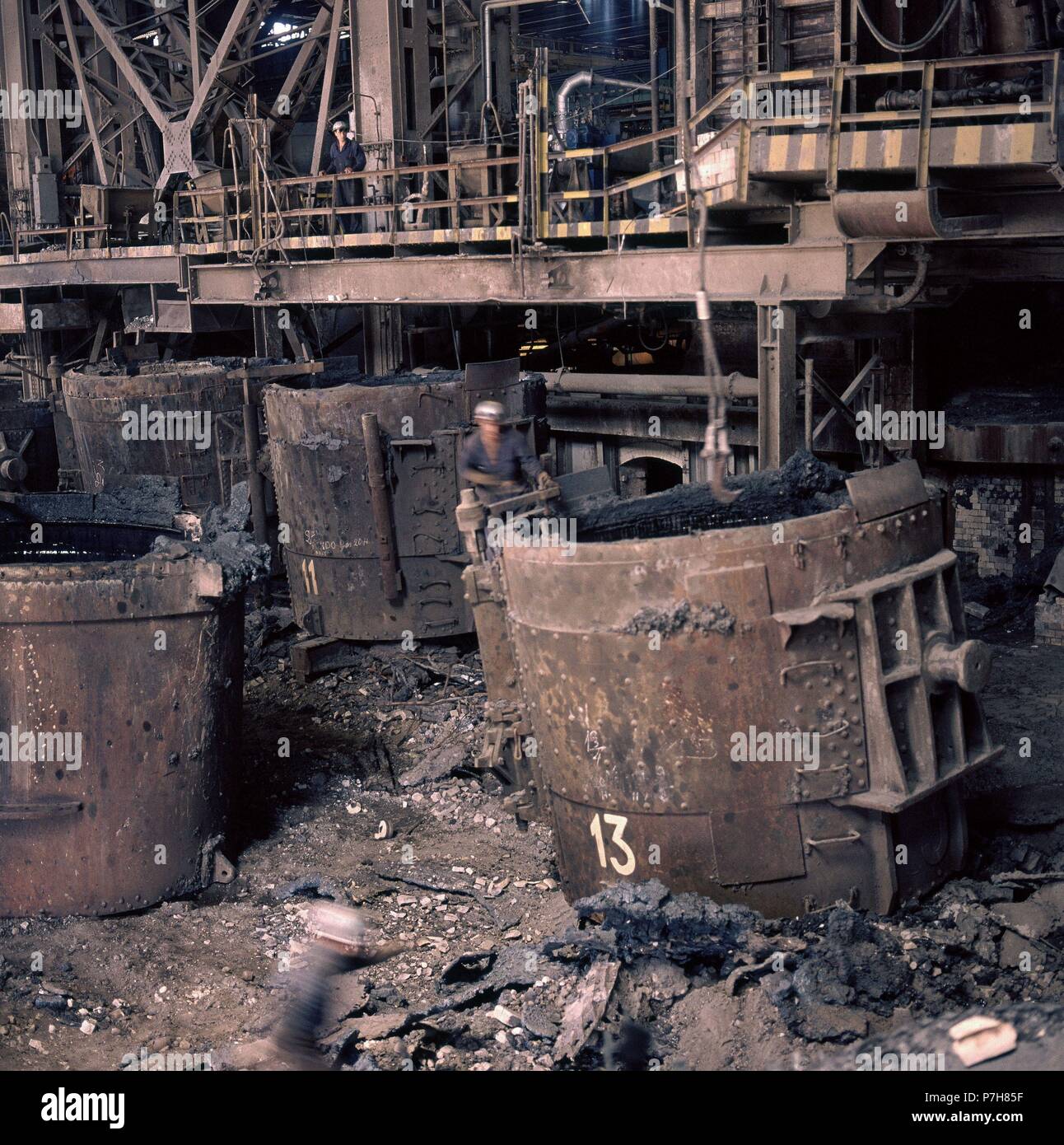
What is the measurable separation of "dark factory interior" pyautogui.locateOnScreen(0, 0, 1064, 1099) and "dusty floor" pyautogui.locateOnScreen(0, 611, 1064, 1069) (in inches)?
1.0

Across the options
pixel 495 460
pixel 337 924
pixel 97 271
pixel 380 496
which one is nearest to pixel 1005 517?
pixel 380 496

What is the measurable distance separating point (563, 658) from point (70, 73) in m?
20.9

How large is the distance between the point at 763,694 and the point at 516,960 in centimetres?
179

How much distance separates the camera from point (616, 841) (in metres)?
6.39

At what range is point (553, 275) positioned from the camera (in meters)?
12.0

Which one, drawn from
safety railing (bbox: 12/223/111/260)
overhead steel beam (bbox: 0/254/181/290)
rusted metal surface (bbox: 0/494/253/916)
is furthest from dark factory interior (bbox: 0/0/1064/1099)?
safety railing (bbox: 12/223/111/260)

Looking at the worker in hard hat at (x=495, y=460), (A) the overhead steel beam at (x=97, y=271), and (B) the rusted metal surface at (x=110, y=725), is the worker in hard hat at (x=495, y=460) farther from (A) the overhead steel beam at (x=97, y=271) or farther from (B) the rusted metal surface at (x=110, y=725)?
(A) the overhead steel beam at (x=97, y=271)

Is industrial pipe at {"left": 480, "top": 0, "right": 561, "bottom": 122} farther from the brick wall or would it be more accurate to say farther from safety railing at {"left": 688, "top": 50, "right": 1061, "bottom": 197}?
the brick wall

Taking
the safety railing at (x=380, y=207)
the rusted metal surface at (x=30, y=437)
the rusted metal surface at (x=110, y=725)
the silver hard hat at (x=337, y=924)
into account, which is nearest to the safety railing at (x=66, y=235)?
the safety railing at (x=380, y=207)

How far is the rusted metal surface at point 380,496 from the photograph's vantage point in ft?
36.5

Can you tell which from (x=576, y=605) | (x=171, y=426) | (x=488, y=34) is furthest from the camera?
(x=488, y=34)

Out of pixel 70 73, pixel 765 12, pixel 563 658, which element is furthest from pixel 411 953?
pixel 70 73

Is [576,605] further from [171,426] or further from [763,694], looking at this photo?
[171,426]

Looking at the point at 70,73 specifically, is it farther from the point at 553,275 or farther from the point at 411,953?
the point at 411,953
